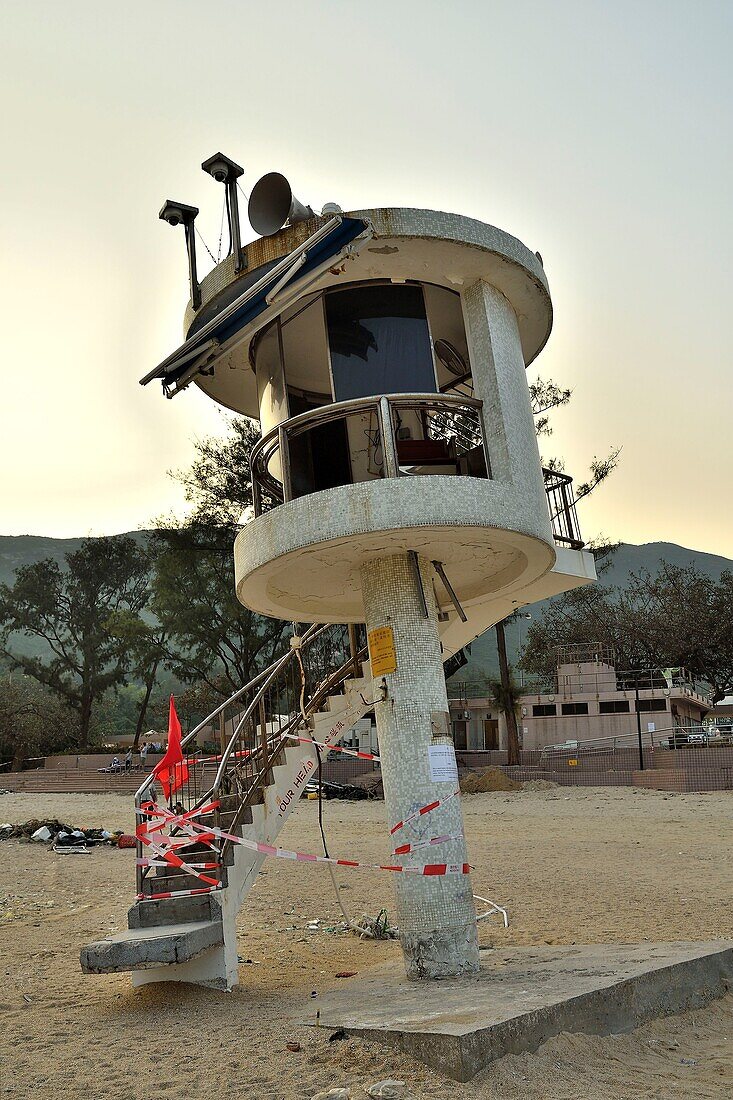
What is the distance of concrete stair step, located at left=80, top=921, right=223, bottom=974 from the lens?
7801mm

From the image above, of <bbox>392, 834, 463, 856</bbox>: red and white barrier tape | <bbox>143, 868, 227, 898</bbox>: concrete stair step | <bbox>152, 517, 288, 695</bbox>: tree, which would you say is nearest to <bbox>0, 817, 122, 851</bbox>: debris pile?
<bbox>143, 868, 227, 898</bbox>: concrete stair step

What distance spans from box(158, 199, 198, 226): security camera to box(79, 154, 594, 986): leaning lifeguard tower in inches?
0.9

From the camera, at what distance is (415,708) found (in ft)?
29.9

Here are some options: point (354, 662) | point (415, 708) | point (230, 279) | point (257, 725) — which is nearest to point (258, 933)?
point (257, 725)

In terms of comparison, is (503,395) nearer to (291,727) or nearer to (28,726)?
(291,727)

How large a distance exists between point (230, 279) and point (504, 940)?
815cm

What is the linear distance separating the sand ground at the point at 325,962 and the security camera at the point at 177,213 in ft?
27.7

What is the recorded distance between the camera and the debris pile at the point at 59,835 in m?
20.7

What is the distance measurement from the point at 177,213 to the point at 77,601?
52987mm

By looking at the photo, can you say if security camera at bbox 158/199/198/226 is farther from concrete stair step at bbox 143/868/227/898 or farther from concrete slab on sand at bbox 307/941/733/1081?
concrete slab on sand at bbox 307/941/733/1081

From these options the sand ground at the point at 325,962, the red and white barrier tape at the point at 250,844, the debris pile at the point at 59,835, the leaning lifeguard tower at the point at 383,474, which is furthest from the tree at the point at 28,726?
the leaning lifeguard tower at the point at 383,474

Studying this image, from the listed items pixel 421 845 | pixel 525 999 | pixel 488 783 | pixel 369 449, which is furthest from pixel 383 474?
pixel 488 783

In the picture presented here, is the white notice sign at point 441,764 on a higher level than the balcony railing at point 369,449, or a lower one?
lower

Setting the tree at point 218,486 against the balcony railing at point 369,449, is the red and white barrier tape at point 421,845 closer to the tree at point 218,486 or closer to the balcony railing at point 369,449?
the balcony railing at point 369,449
